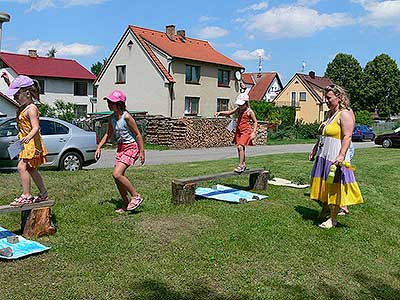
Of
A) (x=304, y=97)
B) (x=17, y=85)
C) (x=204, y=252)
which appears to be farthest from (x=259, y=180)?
(x=304, y=97)

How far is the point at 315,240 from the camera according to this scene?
6684 millimetres

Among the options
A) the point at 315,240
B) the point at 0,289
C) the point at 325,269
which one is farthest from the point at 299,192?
the point at 0,289

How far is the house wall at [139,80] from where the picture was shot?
132ft

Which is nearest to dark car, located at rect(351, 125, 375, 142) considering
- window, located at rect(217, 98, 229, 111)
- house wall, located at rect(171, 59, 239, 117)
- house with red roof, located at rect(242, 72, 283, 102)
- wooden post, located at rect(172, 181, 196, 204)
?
house wall, located at rect(171, 59, 239, 117)

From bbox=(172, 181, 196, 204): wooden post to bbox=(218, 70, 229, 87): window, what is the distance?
37921mm

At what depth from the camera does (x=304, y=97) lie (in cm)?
6619

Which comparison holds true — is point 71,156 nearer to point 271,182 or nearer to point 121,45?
point 271,182

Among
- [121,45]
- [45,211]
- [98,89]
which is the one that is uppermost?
[121,45]

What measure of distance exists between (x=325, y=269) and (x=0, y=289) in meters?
3.41

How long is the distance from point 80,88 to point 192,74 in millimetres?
18721

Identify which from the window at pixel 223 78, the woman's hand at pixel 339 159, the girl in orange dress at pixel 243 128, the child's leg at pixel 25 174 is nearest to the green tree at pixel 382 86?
the window at pixel 223 78

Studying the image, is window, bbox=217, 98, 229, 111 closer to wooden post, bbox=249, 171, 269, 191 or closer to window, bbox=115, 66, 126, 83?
window, bbox=115, 66, 126, 83

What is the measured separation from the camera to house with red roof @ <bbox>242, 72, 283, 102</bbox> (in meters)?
76.4

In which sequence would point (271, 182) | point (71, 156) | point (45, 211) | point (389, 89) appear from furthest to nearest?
point (389, 89), point (71, 156), point (271, 182), point (45, 211)
